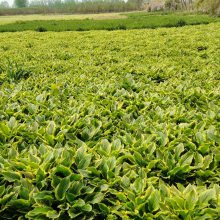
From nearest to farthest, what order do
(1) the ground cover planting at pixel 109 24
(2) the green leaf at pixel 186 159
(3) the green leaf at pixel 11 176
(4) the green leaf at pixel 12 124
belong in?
(3) the green leaf at pixel 11 176 < (2) the green leaf at pixel 186 159 < (4) the green leaf at pixel 12 124 < (1) the ground cover planting at pixel 109 24

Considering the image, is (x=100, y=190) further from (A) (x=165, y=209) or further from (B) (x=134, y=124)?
(B) (x=134, y=124)

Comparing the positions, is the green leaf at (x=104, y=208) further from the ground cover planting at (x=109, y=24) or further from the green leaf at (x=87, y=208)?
the ground cover planting at (x=109, y=24)

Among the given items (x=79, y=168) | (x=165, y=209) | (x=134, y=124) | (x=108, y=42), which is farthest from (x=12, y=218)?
(x=108, y=42)

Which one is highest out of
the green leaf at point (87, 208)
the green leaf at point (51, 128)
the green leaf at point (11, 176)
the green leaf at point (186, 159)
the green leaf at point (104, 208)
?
the green leaf at point (51, 128)

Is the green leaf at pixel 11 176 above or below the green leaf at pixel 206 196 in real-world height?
above

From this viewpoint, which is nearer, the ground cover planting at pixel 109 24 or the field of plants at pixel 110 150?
the field of plants at pixel 110 150

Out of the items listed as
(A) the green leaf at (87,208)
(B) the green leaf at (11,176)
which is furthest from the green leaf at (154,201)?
(B) the green leaf at (11,176)

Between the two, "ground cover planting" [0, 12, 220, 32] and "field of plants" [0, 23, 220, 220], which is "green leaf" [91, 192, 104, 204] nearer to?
"field of plants" [0, 23, 220, 220]

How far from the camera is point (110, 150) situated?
263 centimetres

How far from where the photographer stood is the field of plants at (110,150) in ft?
6.72

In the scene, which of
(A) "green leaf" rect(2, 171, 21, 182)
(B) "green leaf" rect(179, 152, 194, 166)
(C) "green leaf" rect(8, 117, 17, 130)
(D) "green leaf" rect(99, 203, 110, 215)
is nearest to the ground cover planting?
(C) "green leaf" rect(8, 117, 17, 130)

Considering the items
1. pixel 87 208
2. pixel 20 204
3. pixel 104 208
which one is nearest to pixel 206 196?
pixel 104 208

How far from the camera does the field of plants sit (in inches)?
80.7

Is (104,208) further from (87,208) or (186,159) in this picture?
(186,159)
